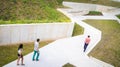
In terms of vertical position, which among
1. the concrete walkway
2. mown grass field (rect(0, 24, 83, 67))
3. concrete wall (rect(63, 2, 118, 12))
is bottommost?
concrete wall (rect(63, 2, 118, 12))

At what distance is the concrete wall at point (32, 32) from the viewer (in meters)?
18.6

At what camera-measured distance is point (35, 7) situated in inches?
1051

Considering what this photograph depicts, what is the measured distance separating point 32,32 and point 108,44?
7025 millimetres

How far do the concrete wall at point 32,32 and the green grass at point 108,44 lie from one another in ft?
11.3

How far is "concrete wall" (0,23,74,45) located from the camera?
1859 centimetres

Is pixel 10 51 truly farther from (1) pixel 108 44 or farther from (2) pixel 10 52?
(1) pixel 108 44

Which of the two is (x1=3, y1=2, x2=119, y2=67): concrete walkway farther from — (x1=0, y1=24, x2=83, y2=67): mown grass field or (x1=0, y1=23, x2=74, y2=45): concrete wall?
(x1=0, y1=23, x2=74, y2=45): concrete wall

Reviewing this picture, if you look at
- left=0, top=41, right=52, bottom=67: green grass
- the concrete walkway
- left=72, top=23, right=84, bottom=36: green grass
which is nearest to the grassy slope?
left=72, top=23, right=84, bottom=36: green grass

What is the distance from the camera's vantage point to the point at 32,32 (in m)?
20.1

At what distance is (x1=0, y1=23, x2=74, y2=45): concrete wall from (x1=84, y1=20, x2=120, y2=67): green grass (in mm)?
3445

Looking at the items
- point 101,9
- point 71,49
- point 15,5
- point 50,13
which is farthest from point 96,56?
point 101,9

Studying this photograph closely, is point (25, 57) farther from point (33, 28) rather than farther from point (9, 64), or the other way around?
point (33, 28)

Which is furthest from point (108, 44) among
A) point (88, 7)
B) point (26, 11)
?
point (88, 7)

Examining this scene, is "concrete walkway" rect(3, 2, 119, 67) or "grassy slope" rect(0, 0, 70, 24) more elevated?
"grassy slope" rect(0, 0, 70, 24)
